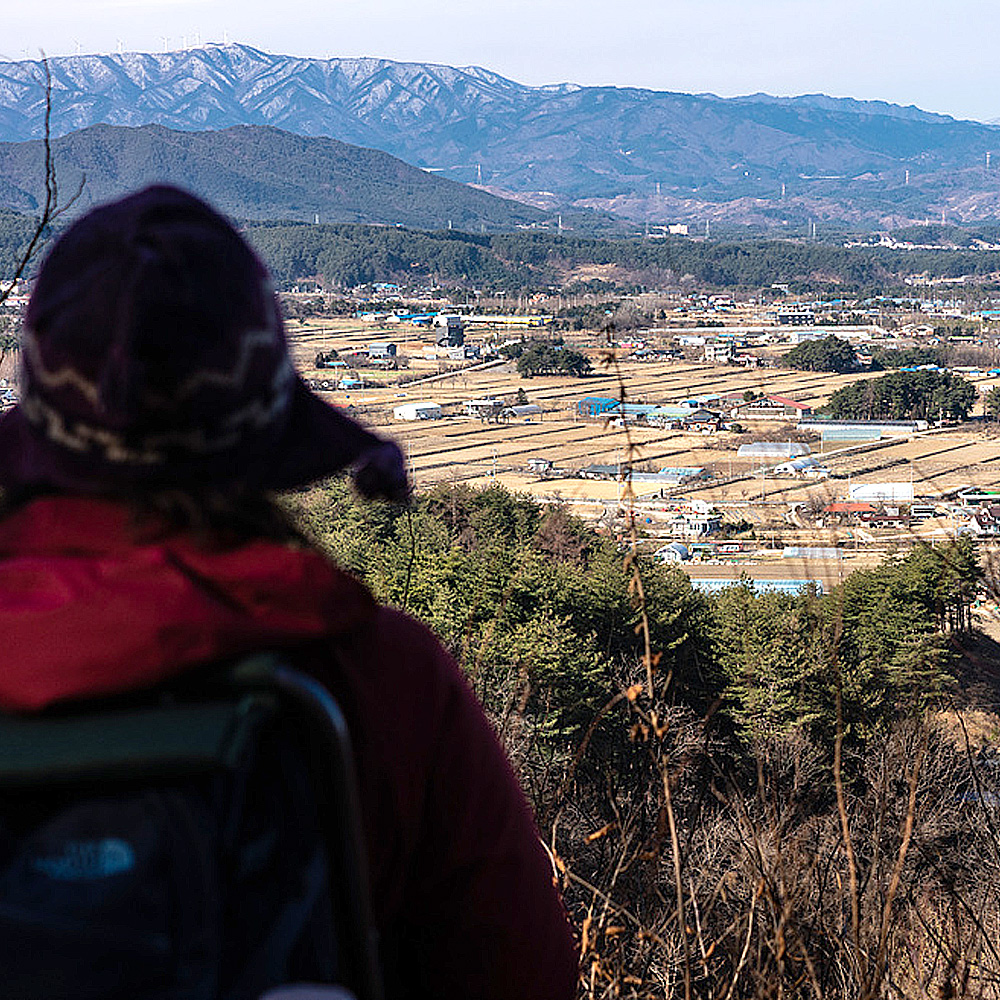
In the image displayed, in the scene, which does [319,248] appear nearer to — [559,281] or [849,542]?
[559,281]

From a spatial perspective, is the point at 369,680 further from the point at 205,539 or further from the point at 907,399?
the point at 907,399

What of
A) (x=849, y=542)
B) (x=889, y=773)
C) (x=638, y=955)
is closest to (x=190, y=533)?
(x=638, y=955)

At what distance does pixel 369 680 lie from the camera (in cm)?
57

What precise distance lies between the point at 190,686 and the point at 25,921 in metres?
0.12

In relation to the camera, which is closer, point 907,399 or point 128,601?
point 128,601

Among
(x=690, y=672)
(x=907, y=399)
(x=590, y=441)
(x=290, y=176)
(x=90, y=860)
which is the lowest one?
(x=590, y=441)

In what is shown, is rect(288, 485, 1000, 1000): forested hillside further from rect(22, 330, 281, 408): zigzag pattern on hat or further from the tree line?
the tree line

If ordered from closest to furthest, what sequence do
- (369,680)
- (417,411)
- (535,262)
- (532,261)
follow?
(369,680), (417,411), (535,262), (532,261)

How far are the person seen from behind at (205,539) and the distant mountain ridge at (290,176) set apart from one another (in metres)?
93.0

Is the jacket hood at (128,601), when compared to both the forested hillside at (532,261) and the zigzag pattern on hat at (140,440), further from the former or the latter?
the forested hillside at (532,261)

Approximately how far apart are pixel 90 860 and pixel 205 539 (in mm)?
152

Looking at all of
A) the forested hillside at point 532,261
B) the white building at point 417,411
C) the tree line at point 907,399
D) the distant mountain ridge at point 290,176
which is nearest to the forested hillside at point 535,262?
the forested hillside at point 532,261

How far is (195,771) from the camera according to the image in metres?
0.46

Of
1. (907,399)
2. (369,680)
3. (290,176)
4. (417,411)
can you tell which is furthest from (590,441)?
(290,176)
